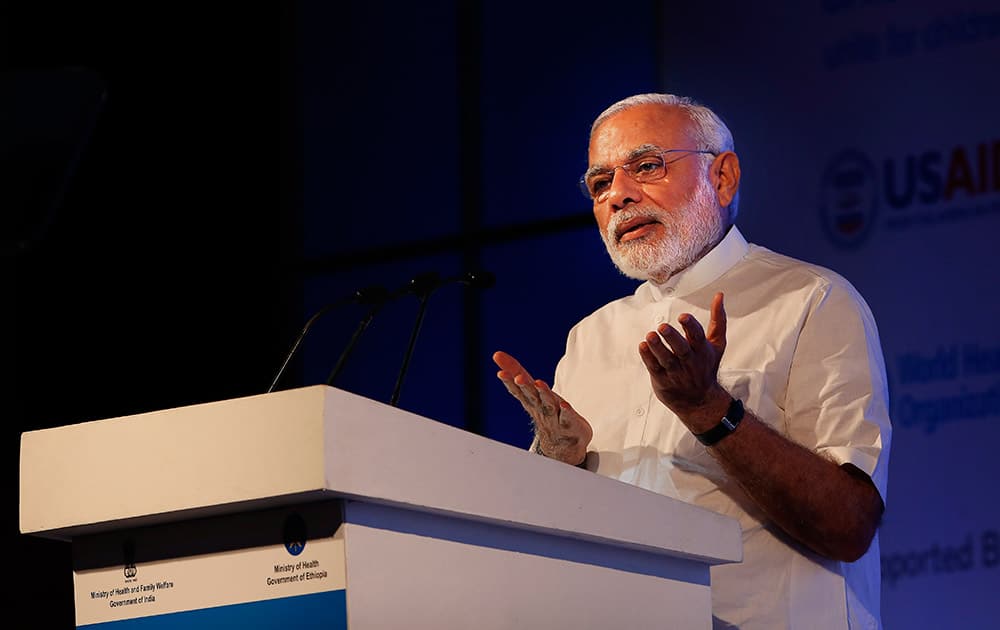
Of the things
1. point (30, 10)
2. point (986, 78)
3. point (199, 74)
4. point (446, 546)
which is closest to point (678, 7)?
point (986, 78)

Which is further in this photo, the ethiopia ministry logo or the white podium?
the ethiopia ministry logo

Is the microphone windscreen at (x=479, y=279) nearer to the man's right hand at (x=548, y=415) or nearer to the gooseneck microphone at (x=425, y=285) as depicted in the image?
the gooseneck microphone at (x=425, y=285)

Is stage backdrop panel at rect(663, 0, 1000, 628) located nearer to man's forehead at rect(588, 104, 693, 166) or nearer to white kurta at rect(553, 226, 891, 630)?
white kurta at rect(553, 226, 891, 630)

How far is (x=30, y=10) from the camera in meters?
5.05

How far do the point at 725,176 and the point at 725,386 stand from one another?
1.88ft

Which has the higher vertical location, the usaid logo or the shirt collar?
the usaid logo

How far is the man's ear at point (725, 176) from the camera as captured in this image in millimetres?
2773

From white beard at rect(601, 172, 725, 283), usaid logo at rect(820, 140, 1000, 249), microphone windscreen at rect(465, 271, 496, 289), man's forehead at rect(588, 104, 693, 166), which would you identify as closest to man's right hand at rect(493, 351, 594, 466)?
microphone windscreen at rect(465, 271, 496, 289)

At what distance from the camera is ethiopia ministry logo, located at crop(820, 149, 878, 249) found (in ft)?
13.1

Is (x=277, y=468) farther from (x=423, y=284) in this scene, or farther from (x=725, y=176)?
(x=725, y=176)

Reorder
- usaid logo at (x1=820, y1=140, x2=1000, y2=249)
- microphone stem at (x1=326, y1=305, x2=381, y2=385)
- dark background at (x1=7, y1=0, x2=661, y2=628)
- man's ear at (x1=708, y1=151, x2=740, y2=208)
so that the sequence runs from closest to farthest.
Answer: microphone stem at (x1=326, y1=305, x2=381, y2=385) → man's ear at (x1=708, y1=151, x2=740, y2=208) → usaid logo at (x1=820, y1=140, x2=1000, y2=249) → dark background at (x1=7, y1=0, x2=661, y2=628)

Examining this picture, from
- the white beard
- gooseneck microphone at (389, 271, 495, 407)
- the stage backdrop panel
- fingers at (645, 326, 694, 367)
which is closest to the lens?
fingers at (645, 326, 694, 367)

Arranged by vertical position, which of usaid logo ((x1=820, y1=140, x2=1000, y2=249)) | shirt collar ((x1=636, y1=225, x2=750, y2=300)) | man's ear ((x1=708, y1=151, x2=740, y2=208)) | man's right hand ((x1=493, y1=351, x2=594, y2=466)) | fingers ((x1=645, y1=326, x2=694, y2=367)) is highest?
usaid logo ((x1=820, y1=140, x2=1000, y2=249))

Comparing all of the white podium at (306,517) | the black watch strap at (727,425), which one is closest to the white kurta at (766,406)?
the black watch strap at (727,425)
